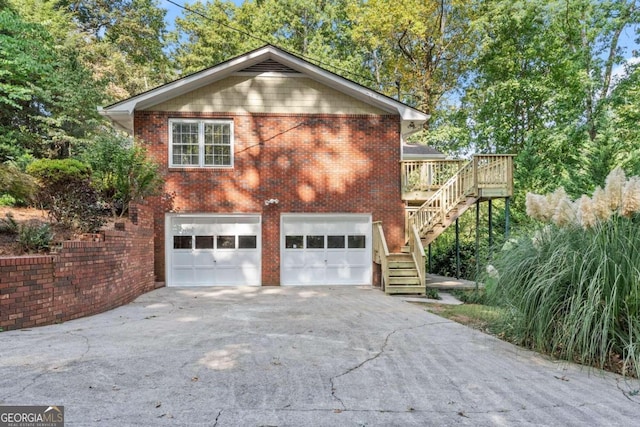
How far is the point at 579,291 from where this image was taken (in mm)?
3770

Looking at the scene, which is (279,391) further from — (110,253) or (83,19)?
(83,19)

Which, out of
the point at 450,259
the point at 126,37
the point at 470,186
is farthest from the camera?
the point at 126,37

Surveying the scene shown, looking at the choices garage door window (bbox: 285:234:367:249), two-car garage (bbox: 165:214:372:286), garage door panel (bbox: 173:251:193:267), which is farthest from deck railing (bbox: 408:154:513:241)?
garage door panel (bbox: 173:251:193:267)

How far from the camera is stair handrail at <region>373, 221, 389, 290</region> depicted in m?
10.6

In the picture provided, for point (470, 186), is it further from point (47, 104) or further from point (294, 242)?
point (47, 104)

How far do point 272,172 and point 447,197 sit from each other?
5605 mm

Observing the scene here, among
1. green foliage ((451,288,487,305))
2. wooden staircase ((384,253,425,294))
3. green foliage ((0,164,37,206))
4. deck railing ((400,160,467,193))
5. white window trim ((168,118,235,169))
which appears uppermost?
white window trim ((168,118,235,169))

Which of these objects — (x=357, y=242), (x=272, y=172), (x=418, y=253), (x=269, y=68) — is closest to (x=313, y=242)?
(x=357, y=242)

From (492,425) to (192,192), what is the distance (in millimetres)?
10723

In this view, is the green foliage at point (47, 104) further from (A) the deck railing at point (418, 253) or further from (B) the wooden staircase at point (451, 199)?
(A) the deck railing at point (418, 253)

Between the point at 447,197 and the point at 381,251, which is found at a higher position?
the point at 447,197

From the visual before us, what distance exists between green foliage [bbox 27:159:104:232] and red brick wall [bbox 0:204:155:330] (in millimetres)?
605

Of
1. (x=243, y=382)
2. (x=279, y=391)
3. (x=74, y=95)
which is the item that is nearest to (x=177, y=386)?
(x=243, y=382)

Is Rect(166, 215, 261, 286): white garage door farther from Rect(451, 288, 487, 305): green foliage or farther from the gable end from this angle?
Rect(451, 288, 487, 305): green foliage
